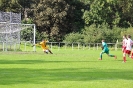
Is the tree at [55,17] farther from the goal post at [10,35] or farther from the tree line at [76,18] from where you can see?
the goal post at [10,35]

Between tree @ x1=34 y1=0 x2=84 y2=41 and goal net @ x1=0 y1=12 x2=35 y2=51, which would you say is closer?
goal net @ x1=0 y1=12 x2=35 y2=51

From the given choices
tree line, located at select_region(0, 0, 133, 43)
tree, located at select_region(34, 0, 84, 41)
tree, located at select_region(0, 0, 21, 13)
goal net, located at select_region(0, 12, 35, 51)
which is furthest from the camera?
tree, located at select_region(0, 0, 21, 13)

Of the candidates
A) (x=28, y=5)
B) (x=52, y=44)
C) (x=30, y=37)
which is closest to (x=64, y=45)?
(x=52, y=44)

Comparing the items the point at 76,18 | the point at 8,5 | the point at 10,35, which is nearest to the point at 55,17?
the point at 76,18

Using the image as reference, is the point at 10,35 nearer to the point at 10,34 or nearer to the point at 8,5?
the point at 10,34

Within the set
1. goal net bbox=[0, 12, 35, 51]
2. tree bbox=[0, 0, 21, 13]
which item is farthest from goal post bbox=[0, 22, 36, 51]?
tree bbox=[0, 0, 21, 13]

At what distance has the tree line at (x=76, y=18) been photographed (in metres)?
71.1

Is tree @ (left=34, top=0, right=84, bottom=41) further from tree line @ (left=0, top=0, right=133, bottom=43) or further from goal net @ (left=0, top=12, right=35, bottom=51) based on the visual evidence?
goal net @ (left=0, top=12, right=35, bottom=51)

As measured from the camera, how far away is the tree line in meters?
71.1

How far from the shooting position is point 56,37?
241 ft

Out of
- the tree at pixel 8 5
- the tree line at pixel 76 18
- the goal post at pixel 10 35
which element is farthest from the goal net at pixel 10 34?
the tree at pixel 8 5

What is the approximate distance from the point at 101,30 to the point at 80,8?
1145cm

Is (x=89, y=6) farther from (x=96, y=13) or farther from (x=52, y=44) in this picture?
(x=52, y=44)

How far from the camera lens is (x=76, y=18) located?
7856cm
